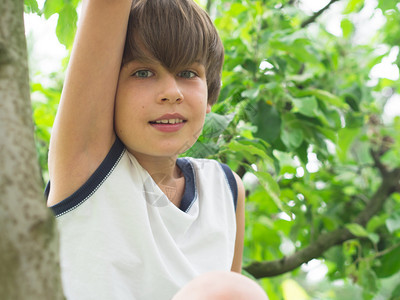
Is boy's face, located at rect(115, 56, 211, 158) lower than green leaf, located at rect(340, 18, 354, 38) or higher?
higher

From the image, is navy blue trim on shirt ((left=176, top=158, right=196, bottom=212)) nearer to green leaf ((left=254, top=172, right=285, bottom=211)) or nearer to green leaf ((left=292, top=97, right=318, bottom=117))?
green leaf ((left=254, top=172, right=285, bottom=211))

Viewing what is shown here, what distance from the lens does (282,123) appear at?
1270 millimetres

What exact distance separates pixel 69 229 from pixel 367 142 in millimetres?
1446

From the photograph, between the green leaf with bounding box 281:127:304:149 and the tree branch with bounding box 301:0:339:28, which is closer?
the green leaf with bounding box 281:127:304:149

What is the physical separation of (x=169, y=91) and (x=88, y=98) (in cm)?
13

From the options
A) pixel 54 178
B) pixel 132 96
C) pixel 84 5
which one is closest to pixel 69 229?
pixel 54 178

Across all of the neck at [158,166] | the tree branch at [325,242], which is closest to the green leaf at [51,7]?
the neck at [158,166]

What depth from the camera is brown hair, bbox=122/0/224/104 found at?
735 millimetres

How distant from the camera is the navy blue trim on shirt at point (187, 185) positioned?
2.86ft

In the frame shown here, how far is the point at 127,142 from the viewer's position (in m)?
0.76

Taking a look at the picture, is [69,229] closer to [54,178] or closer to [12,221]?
[54,178]

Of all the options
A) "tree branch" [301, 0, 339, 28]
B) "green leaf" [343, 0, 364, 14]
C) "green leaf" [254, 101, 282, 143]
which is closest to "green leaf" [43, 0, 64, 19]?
"green leaf" [254, 101, 282, 143]

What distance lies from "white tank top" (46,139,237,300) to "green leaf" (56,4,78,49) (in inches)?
10.2

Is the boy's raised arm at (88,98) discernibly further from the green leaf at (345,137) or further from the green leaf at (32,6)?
the green leaf at (345,137)
